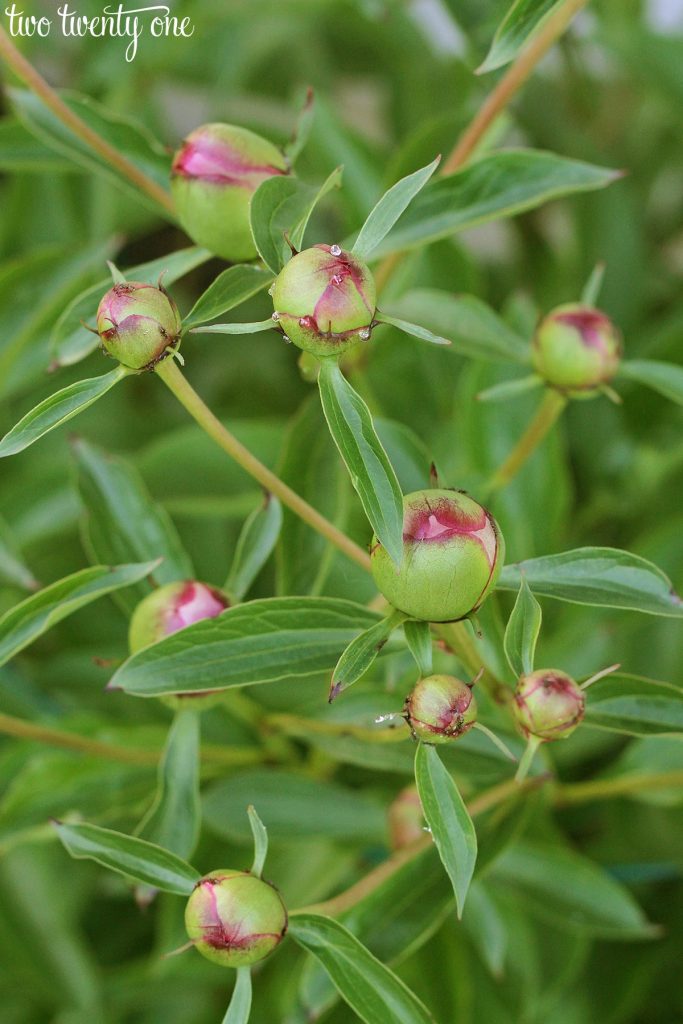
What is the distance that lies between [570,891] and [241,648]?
31 cm

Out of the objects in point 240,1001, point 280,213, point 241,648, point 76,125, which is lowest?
point 240,1001

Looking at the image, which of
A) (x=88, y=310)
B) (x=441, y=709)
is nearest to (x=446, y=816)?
(x=441, y=709)

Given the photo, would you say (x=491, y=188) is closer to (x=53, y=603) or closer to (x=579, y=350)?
(x=579, y=350)

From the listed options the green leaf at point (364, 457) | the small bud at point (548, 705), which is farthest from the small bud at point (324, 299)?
the small bud at point (548, 705)

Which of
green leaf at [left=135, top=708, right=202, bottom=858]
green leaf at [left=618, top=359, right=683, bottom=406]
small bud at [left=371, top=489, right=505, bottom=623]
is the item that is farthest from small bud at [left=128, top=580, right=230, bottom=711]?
green leaf at [left=618, top=359, right=683, bottom=406]

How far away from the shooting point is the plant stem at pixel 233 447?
33 centimetres

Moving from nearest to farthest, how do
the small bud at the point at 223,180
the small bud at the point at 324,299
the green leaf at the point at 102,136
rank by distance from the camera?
the small bud at the point at 324,299 → the small bud at the point at 223,180 → the green leaf at the point at 102,136

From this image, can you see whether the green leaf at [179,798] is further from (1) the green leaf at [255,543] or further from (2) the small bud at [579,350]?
(2) the small bud at [579,350]

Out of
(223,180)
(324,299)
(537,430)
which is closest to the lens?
(324,299)

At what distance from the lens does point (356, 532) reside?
24.0 inches

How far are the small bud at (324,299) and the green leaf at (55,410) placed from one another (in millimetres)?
51

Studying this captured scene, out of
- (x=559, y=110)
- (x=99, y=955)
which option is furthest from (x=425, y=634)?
(x=559, y=110)

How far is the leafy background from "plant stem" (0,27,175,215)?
2.8 inches

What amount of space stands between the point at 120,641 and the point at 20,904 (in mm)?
177
